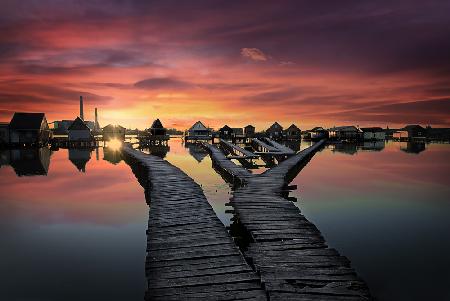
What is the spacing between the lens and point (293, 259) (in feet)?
27.3

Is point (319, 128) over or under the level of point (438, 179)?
over

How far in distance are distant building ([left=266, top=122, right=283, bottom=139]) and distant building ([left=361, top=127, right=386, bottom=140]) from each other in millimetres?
26095

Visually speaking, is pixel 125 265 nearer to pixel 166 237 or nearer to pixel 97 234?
pixel 166 237

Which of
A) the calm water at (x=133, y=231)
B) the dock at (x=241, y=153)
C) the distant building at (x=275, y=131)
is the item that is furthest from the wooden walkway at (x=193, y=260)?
the distant building at (x=275, y=131)

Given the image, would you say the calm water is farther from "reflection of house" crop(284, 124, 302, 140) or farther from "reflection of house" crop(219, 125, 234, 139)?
"reflection of house" crop(284, 124, 302, 140)

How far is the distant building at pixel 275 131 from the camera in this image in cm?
10925

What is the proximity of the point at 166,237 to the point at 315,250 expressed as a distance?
164 inches

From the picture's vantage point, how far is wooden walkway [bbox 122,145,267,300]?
679cm

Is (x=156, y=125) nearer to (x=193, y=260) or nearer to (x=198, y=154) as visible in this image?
(x=198, y=154)

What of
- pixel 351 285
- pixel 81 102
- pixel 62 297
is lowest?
pixel 62 297

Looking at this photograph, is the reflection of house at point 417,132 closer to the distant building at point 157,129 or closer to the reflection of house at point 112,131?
the distant building at point 157,129

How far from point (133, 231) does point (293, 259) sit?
7.98m

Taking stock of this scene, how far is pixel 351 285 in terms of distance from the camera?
717 cm

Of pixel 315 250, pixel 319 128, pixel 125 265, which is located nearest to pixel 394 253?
pixel 315 250
